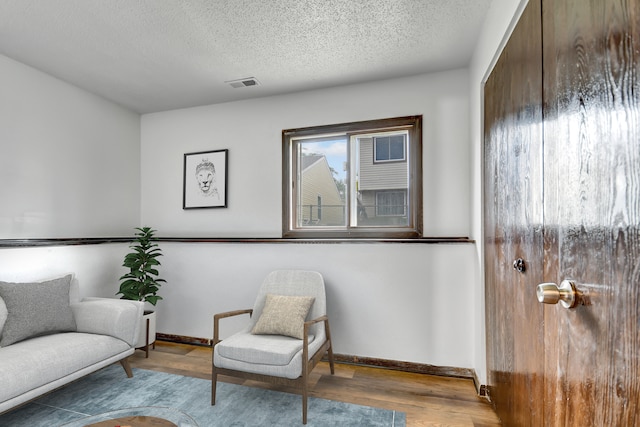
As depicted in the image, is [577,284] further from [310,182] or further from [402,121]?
[310,182]

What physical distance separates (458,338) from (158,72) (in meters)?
3.48

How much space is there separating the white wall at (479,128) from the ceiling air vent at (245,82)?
6.29 ft

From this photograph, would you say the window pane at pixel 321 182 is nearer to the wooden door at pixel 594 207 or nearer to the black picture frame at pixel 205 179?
the black picture frame at pixel 205 179

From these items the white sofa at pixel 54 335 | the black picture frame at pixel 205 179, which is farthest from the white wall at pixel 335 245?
the white sofa at pixel 54 335

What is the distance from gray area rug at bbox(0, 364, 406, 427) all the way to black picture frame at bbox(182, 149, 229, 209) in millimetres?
1802

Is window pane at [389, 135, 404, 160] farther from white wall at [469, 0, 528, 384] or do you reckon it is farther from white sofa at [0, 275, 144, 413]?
white sofa at [0, 275, 144, 413]

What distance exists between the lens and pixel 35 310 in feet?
7.45

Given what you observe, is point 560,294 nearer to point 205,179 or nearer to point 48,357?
point 48,357

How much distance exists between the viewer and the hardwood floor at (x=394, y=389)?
6.86 ft

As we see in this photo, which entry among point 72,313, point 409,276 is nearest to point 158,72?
point 72,313

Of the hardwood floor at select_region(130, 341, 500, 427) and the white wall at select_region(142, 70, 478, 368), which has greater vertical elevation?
the white wall at select_region(142, 70, 478, 368)

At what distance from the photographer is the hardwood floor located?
2.09m

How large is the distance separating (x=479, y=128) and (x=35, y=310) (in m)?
3.43

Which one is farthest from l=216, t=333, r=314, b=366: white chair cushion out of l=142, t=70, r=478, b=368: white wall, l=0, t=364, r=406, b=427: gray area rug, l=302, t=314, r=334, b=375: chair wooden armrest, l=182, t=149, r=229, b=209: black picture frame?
l=182, t=149, r=229, b=209: black picture frame
